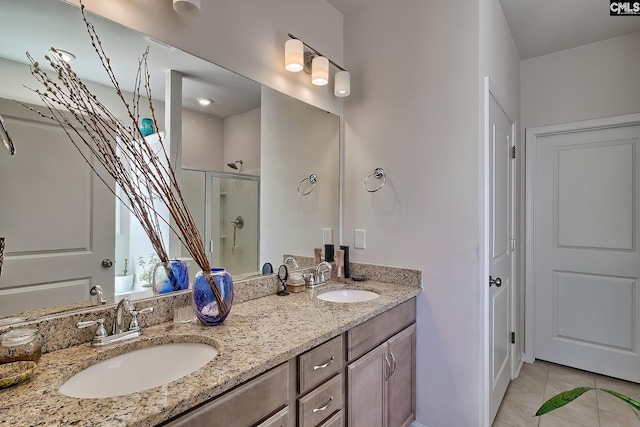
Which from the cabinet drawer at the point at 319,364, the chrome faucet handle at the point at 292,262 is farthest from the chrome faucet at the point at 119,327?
the chrome faucet handle at the point at 292,262

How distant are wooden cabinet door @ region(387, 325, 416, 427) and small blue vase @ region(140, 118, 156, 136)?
4.66 ft

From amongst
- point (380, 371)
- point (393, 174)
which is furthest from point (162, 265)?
point (393, 174)

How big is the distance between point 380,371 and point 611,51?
292 centimetres

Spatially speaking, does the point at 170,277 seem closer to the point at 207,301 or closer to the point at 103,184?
the point at 207,301

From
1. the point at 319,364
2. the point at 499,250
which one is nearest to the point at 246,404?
the point at 319,364

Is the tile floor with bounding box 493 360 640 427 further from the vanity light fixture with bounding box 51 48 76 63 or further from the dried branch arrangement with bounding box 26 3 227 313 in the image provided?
the vanity light fixture with bounding box 51 48 76 63

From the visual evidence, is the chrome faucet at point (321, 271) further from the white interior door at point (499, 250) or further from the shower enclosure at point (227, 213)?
the white interior door at point (499, 250)

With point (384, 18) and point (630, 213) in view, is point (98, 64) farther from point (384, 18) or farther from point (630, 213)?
point (630, 213)

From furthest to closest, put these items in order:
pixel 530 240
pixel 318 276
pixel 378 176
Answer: pixel 530 240 < pixel 378 176 < pixel 318 276

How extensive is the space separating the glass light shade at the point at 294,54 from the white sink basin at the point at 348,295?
1.24 m

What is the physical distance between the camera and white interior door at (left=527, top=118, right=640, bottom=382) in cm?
251

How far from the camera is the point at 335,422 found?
1.29m

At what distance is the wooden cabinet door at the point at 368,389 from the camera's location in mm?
1372

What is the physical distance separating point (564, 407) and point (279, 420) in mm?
2123
